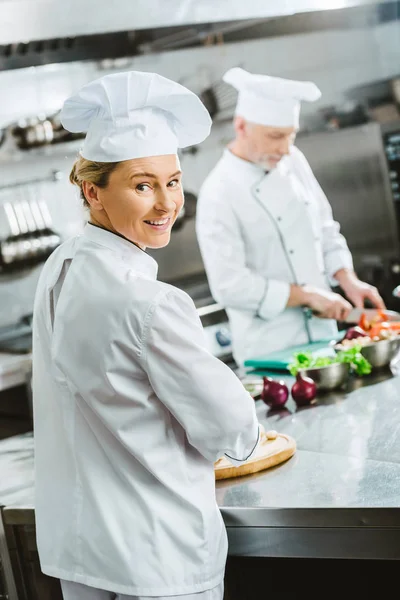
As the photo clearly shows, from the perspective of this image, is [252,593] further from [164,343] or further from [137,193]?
[137,193]

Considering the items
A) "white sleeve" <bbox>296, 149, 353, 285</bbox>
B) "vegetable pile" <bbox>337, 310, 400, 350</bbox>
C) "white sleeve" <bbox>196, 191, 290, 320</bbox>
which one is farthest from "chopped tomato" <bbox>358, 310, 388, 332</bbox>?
"white sleeve" <bbox>296, 149, 353, 285</bbox>

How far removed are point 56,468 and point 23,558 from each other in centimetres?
48

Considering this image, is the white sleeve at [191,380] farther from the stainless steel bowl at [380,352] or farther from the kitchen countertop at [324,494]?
the stainless steel bowl at [380,352]

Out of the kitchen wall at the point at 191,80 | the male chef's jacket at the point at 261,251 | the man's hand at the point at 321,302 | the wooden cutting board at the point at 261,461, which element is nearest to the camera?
the wooden cutting board at the point at 261,461

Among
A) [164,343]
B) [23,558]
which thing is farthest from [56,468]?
[23,558]

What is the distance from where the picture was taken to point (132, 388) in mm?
1486

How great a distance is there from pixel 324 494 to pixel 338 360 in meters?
0.85

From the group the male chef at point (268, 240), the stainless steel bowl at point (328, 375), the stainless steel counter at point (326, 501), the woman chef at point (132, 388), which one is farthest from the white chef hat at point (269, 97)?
the woman chef at point (132, 388)

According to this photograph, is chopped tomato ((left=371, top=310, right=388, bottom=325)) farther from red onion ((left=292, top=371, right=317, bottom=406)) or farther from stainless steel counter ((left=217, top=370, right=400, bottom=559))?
stainless steel counter ((left=217, top=370, right=400, bottom=559))

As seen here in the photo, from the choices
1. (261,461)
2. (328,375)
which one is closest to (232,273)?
(328,375)

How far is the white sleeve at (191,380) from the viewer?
1445mm

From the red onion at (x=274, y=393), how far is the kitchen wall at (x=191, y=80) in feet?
7.50

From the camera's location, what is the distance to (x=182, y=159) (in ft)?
16.0

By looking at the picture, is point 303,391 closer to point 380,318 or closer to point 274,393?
point 274,393
